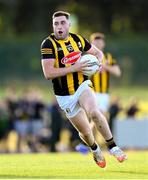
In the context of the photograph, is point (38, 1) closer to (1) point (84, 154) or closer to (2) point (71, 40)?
(1) point (84, 154)

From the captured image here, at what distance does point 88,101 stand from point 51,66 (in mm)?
752

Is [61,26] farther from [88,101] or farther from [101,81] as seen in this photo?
[101,81]

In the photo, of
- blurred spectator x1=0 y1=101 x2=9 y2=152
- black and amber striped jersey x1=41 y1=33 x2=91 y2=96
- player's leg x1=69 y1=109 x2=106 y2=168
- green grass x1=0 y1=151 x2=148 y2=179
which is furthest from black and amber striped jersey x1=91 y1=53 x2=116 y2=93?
blurred spectator x1=0 y1=101 x2=9 y2=152

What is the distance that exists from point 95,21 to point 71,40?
121ft

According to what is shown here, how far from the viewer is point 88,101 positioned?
13.2 m

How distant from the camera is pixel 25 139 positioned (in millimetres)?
25766

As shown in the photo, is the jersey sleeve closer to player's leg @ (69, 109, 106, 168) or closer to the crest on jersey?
the crest on jersey

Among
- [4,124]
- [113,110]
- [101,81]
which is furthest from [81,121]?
[113,110]

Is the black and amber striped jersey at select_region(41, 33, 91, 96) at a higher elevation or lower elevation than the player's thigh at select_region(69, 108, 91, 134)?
higher

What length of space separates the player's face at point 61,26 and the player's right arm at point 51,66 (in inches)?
10.6

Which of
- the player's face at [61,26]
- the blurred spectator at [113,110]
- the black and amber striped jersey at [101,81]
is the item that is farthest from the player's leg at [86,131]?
the blurred spectator at [113,110]

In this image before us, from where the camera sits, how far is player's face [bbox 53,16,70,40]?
13.4 m

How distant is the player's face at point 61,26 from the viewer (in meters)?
13.4

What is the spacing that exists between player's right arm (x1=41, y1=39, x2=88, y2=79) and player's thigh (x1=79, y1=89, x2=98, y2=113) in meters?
0.38
